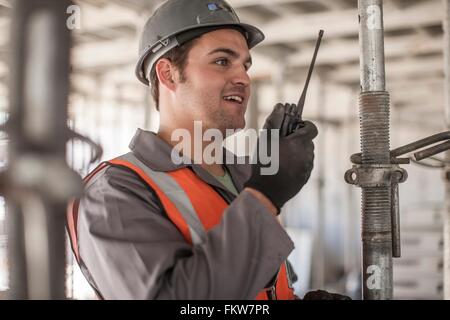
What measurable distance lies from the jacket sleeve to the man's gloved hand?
0.23 feet

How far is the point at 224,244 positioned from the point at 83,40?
16.9ft

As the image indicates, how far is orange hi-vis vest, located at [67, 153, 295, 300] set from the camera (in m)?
1.43

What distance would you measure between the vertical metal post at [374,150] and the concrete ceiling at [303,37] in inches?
97.3

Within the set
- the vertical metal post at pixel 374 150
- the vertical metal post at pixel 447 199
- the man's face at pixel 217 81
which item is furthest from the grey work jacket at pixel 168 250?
the vertical metal post at pixel 447 199

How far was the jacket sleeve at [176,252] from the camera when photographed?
1.26 meters

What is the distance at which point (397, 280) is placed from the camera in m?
6.16

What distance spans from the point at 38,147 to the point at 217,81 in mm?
1186

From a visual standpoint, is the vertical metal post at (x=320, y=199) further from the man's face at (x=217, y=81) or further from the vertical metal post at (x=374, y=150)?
the vertical metal post at (x=374, y=150)

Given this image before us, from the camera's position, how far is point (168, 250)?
1.29 metres

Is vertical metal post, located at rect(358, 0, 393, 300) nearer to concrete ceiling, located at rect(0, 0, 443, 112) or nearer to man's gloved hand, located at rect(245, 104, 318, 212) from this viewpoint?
man's gloved hand, located at rect(245, 104, 318, 212)

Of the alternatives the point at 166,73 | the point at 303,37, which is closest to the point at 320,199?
the point at 303,37

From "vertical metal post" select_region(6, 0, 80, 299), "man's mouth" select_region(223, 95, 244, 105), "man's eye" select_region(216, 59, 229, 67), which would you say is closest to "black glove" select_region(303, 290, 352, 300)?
"man's mouth" select_region(223, 95, 244, 105)
